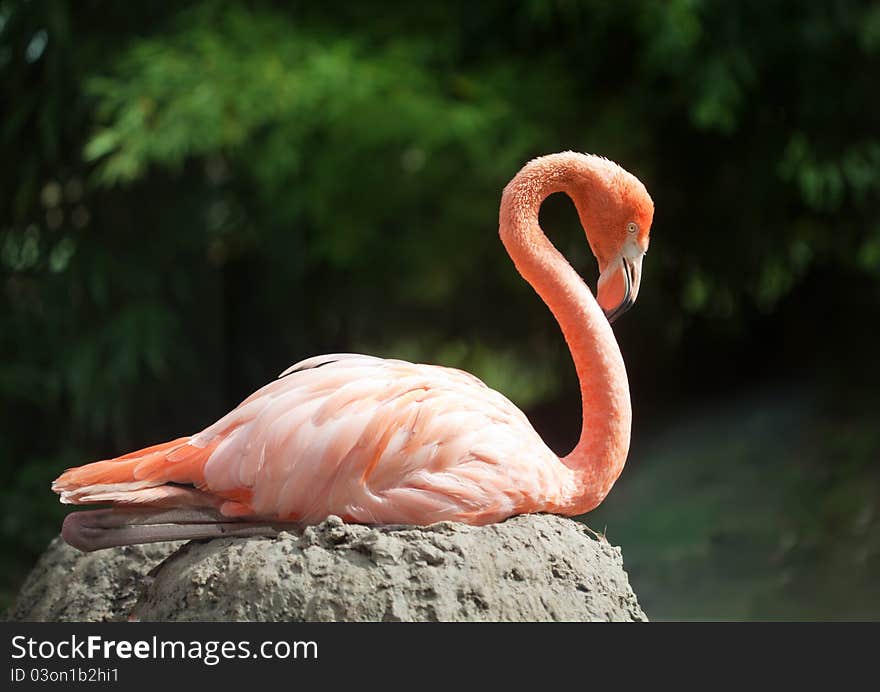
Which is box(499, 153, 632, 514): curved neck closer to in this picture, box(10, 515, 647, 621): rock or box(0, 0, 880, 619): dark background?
box(10, 515, 647, 621): rock

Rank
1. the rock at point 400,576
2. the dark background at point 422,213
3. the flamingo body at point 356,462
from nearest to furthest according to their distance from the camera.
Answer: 1. the rock at point 400,576
2. the flamingo body at point 356,462
3. the dark background at point 422,213

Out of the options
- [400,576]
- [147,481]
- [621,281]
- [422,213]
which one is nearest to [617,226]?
[621,281]

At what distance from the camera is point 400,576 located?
218 centimetres

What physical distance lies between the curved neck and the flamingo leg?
0.69m

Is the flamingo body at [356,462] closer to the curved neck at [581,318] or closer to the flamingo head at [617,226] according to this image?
the curved neck at [581,318]

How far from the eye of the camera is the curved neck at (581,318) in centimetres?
247

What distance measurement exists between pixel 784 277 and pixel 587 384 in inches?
177

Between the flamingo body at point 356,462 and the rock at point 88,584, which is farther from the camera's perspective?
the rock at point 88,584

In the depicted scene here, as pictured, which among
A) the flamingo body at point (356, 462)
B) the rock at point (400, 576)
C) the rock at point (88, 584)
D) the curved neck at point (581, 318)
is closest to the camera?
the rock at point (400, 576)

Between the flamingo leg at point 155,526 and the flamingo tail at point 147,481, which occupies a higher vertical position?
the flamingo tail at point 147,481

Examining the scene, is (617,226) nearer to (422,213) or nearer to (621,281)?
(621,281)

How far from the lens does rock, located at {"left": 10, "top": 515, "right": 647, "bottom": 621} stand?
2164 mm

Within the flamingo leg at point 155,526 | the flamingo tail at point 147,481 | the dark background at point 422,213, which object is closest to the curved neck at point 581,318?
the flamingo leg at point 155,526

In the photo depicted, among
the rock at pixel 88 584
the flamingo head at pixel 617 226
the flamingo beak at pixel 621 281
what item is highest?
the flamingo head at pixel 617 226
